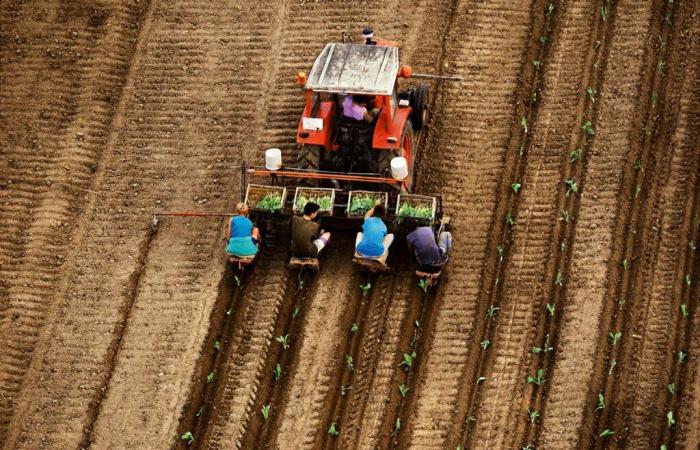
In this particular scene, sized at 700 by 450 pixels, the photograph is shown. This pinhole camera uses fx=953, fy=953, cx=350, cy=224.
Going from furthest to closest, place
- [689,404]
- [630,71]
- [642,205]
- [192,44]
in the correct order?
1. [192,44]
2. [630,71]
3. [642,205]
4. [689,404]

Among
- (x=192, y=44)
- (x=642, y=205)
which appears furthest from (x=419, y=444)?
(x=192, y=44)

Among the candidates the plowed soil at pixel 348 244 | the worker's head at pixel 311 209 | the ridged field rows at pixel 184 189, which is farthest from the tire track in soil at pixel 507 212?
the ridged field rows at pixel 184 189

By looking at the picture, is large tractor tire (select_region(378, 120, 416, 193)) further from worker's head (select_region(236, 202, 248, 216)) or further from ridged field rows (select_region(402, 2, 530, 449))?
worker's head (select_region(236, 202, 248, 216))

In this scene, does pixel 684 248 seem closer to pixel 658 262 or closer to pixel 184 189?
pixel 658 262

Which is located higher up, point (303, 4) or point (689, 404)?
point (303, 4)

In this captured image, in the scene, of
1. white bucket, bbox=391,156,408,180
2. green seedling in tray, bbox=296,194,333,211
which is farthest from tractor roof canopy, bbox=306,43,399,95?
green seedling in tray, bbox=296,194,333,211

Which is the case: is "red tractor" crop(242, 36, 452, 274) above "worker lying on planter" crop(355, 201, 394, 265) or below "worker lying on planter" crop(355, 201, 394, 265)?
above

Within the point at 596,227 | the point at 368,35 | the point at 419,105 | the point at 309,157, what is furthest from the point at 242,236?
the point at 596,227

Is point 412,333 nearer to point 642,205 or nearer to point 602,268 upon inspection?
point 602,268
